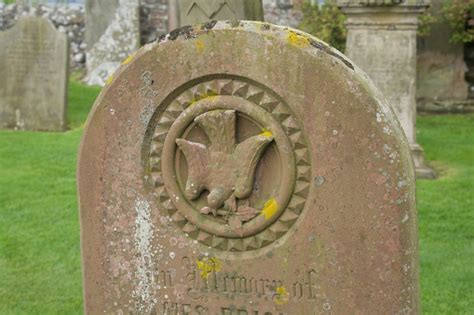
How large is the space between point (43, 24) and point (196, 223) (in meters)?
8.09

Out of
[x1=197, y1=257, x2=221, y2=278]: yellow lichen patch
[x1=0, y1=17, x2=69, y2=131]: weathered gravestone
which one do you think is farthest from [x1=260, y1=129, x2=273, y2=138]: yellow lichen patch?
[x1=0, y1=17, x2=69, y2=131]: weathered gravestone

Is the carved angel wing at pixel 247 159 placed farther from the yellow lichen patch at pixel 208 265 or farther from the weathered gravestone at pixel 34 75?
the weathered gravestone at pixel 34 75

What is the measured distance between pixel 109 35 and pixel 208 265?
1191 centimetres

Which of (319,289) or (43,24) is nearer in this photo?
(319,289)

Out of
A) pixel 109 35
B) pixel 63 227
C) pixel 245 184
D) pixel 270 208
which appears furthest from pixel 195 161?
pixel 109 35

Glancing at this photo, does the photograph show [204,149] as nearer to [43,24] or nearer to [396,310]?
[396,310]

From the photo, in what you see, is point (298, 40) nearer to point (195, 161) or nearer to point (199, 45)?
point (199, 45)

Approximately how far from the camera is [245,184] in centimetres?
272

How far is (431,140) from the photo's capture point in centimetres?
950

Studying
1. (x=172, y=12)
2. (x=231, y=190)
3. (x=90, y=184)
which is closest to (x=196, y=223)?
(x=231, y=190)

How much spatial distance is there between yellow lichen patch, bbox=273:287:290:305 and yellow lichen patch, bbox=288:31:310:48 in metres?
0.82

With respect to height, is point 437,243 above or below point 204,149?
below

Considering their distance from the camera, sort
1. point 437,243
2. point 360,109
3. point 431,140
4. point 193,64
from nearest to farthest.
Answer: point 360,109 → point 193,64 → point 437,243 → point 431,140

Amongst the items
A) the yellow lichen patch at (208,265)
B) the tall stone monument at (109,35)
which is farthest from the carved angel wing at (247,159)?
the tall stone monument at (109,35)
